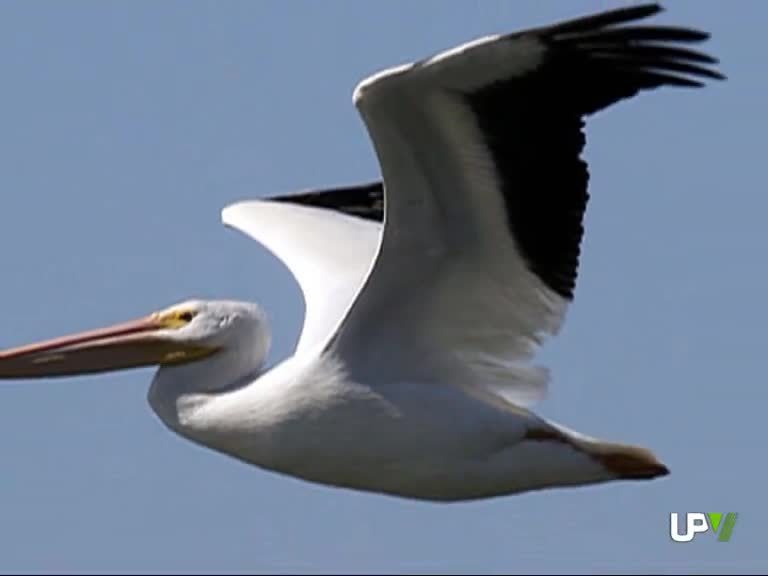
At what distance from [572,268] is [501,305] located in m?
0.41

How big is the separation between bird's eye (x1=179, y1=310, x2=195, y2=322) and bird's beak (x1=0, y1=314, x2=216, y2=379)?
0.24ft

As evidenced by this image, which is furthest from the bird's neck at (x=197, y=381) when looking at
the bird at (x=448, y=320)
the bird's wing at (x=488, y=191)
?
the bird's wing at (x=488, y=191)

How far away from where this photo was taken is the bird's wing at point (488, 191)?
49.4ft

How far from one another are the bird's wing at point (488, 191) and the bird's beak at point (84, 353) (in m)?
1.31

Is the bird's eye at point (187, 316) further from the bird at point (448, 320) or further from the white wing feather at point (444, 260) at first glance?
the white wing feather at point (444, 260)

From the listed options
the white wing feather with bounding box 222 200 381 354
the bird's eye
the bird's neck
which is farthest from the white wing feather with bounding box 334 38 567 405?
the bird's eye

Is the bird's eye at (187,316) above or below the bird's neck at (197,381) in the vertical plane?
above

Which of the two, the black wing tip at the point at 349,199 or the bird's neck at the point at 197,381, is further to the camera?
the black wing tip at the point at 349,199

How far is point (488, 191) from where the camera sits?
51.2 feet

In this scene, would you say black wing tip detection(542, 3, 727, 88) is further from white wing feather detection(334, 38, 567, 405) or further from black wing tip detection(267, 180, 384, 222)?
black wing tip detection(267, 180, 384, 222)

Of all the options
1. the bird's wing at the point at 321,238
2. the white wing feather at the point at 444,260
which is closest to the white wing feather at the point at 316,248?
the bird's wing at the point at 321,238

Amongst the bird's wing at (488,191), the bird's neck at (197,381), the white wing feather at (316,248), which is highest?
the bird's wing at (488,191)

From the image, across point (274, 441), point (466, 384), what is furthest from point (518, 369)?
point (274, 441)

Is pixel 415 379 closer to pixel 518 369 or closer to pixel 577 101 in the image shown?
pixel 518 369
